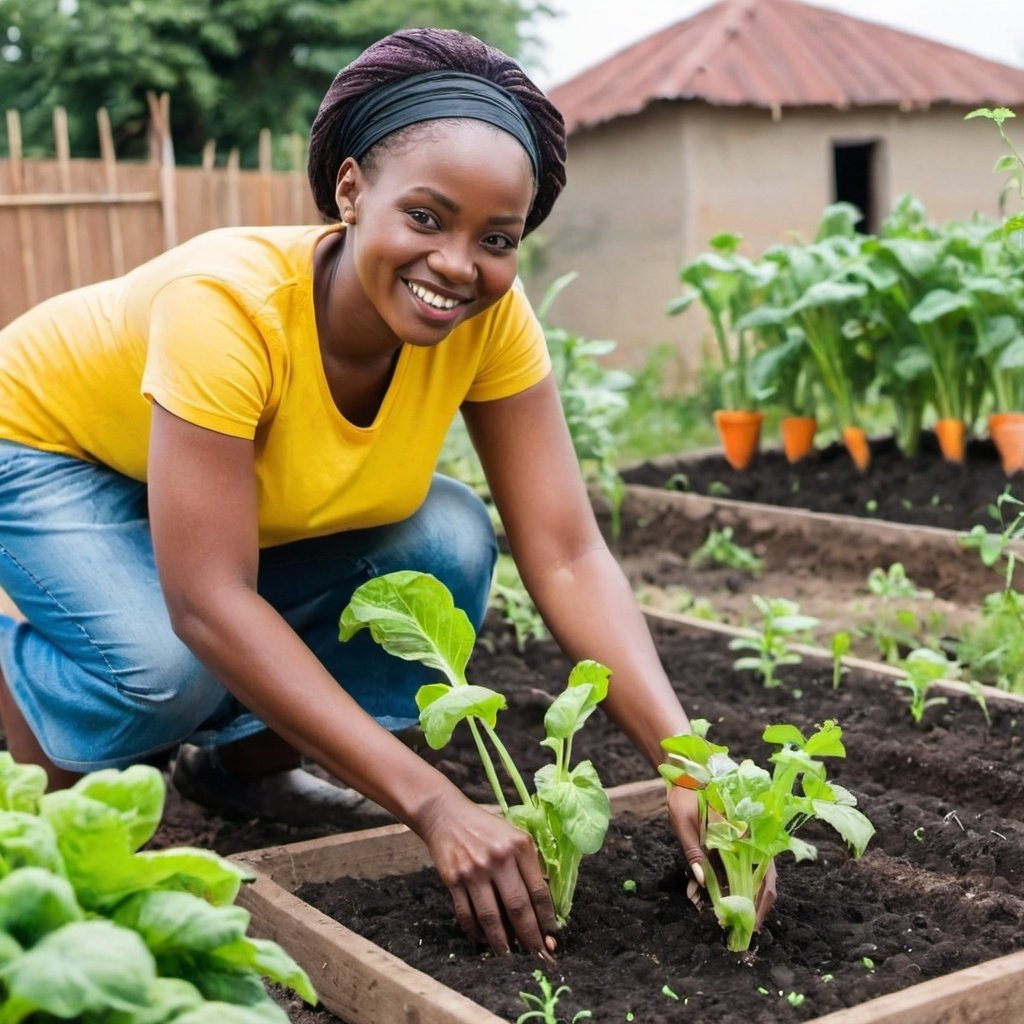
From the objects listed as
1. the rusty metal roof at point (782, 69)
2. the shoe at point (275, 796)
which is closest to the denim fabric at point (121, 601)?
the shoe at point (275, 796)

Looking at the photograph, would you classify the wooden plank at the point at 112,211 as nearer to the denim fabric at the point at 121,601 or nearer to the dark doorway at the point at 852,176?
the denim fabric at the point at 121,601

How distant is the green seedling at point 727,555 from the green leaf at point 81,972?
13.1ft

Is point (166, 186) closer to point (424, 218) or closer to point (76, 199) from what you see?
point (76, 199)

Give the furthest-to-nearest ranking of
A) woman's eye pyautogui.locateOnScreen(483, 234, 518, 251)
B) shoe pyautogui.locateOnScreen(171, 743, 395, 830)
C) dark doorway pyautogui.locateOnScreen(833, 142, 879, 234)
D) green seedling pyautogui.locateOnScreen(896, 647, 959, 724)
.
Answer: dark doorway pyautogui.locateOnScreen(833, 142, 879, 234) → green seedling pyautogui.locateOnScreen(896, 647, 959, 724) → shoe pyautogui.locateOnScreen(171, 743, 395, 830) → woman's eye pyautogui.locateOnScreen(483, 234, 518, 251)

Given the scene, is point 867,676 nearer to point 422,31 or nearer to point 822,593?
point 822,593

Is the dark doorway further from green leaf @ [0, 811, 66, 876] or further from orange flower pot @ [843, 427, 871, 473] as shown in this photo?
green leaf @ [0, 811, 66, 876]

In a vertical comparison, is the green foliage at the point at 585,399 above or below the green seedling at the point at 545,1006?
above

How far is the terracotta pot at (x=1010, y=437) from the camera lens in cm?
523

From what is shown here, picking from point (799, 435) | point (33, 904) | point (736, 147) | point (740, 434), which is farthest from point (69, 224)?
point (33, 904)

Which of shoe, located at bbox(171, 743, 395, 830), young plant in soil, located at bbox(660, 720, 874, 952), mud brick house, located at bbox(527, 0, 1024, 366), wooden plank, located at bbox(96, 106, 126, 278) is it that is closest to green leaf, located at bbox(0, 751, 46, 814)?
young plant in soil, located at bbox(660, 720, 874, 952)

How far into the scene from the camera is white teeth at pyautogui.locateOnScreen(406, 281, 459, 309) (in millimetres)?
2115

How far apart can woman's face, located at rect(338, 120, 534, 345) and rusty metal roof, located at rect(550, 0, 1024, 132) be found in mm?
7214

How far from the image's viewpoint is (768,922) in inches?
84.3

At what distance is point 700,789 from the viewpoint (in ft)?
6.67
